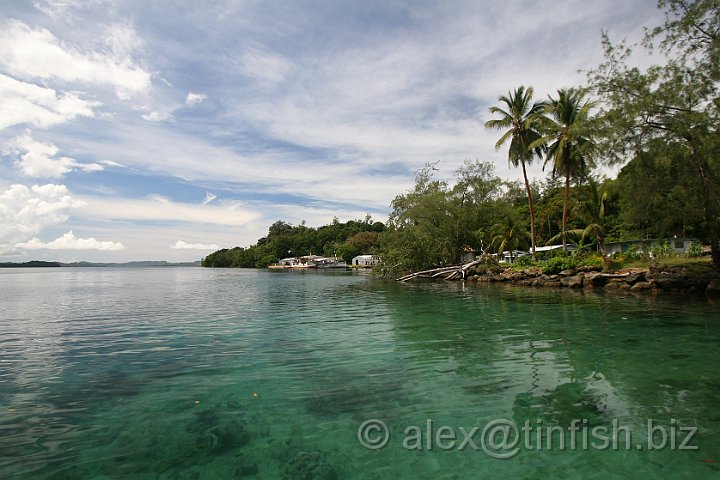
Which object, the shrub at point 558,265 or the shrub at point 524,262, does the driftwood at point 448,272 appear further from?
the shrub at point 558,265

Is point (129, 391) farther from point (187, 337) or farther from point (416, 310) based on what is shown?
point (416, 310)

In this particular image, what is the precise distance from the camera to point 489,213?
48.3 meters

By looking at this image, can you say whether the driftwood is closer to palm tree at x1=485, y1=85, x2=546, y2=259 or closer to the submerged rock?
palm tree at x1=485, y1=85, x2=546, y2=259

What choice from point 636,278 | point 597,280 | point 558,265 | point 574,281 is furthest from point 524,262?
point 636,278

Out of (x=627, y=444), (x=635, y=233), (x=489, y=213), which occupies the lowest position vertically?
(x=627, y=444)

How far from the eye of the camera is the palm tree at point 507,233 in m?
47.5

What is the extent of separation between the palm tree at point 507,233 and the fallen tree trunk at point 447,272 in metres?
6.51

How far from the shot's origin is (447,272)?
44312 millimetres

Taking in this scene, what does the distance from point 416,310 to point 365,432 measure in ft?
47.0

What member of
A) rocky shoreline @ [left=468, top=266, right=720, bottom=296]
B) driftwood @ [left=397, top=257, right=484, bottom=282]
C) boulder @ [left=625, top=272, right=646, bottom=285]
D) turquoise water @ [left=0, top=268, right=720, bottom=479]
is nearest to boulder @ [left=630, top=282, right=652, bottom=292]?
rocky shoreline @ [left=468, top=266, right=720, bottom=296]

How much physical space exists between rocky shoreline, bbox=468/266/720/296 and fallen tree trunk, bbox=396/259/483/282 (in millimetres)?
4626

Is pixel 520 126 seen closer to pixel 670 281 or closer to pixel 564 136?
pixel 564 136

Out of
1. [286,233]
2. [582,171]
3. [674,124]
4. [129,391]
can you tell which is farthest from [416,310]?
[286,233]

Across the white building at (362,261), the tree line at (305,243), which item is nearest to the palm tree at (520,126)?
the white building at (362,261)
